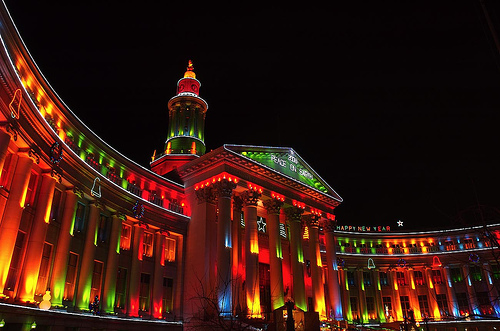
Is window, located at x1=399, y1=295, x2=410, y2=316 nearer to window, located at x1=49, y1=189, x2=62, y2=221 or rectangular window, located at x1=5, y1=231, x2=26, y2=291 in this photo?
window, located at x1=49, y1=189, x2=62, y2=221

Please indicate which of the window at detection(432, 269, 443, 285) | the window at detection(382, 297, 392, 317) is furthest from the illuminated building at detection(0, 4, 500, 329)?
the window at detection(432, 269, 443, 285)

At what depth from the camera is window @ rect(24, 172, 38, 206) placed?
1008 inches

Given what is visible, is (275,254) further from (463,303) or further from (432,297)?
(463,303)

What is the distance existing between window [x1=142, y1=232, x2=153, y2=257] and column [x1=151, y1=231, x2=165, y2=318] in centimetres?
49

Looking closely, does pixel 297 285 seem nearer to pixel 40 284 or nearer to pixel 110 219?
pixel 110 219

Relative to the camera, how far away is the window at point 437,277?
210ft

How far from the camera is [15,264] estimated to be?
23.9m

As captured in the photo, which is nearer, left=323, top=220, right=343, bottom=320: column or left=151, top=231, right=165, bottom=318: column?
left=151, top=231, right=165, bottom=318: column

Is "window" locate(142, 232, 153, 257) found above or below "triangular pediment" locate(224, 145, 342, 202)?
below

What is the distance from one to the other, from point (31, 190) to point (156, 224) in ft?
44.6

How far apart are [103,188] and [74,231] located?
4.26 metres

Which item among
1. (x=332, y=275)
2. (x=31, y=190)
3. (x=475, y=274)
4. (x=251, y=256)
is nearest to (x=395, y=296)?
(x=475, y=274)

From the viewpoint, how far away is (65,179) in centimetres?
2822

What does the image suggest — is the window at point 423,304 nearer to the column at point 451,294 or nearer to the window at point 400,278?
the window at point 400,278
